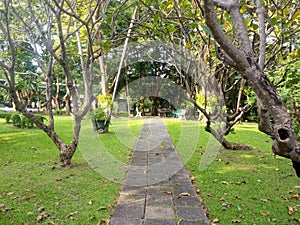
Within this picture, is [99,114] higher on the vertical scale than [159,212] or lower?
higher

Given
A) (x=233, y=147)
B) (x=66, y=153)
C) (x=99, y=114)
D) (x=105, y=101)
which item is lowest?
(x=233, y=147)

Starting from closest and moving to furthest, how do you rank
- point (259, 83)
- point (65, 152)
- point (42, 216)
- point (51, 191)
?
point (259, 83) → point (42, 216) → point (51, 191) → point (65, 152)

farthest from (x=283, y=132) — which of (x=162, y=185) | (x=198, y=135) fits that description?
(x=198, y=135)

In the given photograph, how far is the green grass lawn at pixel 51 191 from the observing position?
8.88 ft

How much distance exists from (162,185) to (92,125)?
6705mm

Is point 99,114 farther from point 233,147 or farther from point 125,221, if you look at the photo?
point 125,221

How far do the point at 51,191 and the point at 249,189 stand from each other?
2.63m

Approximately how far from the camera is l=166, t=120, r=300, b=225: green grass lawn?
8.94 feet

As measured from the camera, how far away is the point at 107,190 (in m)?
3.52

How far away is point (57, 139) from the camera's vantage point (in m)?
4.56

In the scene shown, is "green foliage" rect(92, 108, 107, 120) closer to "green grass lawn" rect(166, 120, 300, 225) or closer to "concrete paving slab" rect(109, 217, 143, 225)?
"green grass lawn" rect(166, 120, 300, 225)

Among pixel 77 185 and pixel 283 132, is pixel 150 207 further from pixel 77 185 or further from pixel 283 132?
pixel 283 132

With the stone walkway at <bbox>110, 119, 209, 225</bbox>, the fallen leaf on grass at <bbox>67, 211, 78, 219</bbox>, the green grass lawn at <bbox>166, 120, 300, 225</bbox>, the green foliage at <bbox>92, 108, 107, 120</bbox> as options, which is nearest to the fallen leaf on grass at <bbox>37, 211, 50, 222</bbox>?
the fallen leaf on grass at <bbox>67, 211, 78, 219</bbox>

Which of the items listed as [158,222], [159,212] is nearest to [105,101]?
[159,212]
